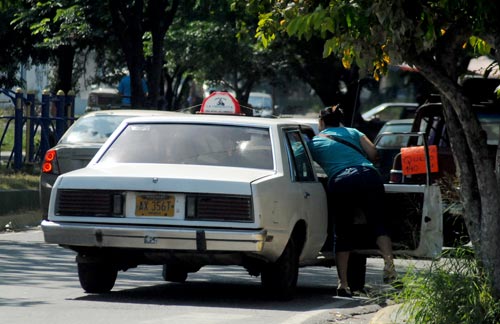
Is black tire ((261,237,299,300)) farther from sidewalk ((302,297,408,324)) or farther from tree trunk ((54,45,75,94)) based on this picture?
tree trunk ((54,45,75,94))

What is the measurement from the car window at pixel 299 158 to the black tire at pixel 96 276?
6.09 ft

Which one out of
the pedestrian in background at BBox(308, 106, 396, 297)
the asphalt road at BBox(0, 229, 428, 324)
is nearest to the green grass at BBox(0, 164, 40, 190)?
the asphalt road at BBox(0, 229, 428, 324)

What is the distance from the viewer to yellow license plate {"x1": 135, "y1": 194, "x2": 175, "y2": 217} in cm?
965

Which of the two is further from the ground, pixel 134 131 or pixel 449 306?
pixel 134 131

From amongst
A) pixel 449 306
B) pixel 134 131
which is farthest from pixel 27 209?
pixel 449 306

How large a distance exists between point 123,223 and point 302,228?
1.71 meters

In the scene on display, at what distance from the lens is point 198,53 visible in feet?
113

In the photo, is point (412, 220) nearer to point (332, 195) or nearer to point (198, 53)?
point (332, 195)

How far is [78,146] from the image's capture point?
51.5ft

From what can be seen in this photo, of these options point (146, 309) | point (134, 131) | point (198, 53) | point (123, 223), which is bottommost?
point (146, 309)

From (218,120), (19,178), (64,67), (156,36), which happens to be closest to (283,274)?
(218,120)

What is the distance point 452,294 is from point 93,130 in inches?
351

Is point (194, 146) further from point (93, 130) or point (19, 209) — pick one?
point (19, 209)

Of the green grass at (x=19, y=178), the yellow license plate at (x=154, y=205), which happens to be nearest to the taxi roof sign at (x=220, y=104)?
the green grass at (x=19, y=178)
